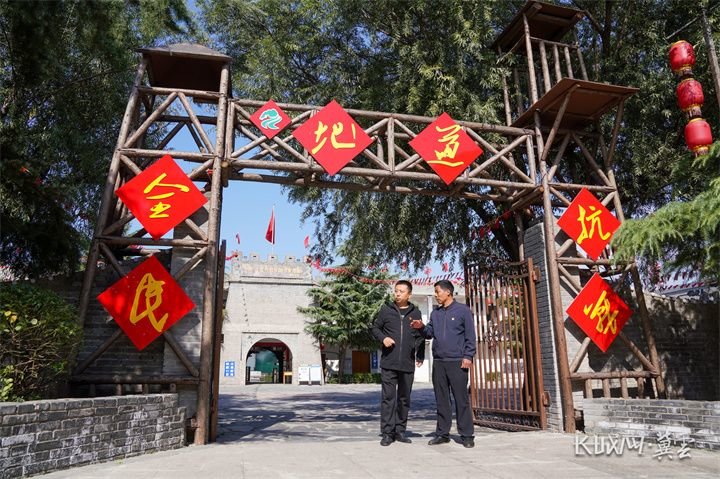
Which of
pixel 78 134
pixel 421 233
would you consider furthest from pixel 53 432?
pixel 421 233

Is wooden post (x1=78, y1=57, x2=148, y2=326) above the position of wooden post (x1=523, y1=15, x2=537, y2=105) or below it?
below

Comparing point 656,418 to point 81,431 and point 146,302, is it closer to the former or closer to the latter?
point 81,431

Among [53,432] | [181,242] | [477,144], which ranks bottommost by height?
[53,432]

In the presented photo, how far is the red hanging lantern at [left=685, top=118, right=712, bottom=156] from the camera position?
6441mm

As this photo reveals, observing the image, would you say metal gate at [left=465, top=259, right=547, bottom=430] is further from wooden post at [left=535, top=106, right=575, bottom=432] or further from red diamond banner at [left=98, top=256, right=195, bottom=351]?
red diamond banner at [left=98, top=256, right=195, bottom=351]

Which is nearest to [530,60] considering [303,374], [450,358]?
[450,358]

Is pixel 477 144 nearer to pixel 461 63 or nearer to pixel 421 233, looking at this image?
pixel 461 63

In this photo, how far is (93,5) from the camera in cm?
557

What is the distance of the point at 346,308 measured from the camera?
2442cm

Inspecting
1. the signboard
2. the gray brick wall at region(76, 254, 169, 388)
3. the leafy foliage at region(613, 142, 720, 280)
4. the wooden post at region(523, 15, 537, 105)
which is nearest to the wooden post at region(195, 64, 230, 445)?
the gray brick wall at region(76, 254, 169, 388)

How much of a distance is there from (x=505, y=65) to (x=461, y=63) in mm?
880

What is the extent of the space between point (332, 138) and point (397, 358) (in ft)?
10.8

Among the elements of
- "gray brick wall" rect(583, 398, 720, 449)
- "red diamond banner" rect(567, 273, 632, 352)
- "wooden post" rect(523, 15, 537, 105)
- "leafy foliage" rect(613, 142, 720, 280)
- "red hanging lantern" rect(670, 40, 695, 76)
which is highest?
"wooden post" rect(523, 15, 537, 105)

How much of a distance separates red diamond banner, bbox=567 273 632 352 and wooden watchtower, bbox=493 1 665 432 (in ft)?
0.43
